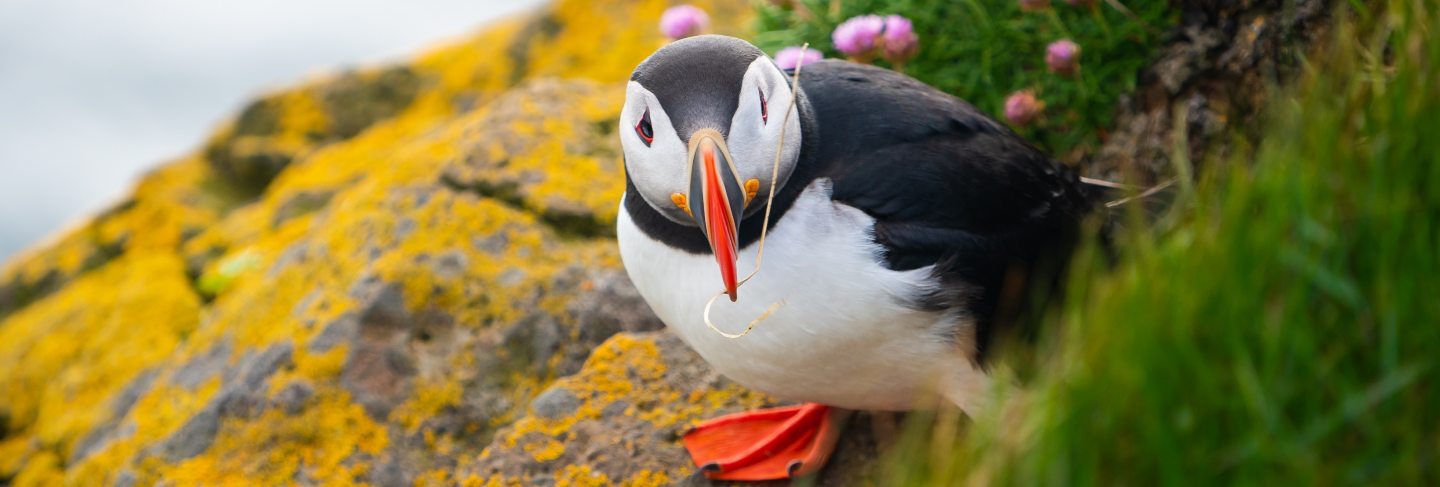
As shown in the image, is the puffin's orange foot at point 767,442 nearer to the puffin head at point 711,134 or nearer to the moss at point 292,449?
the puffin head at point 711,134

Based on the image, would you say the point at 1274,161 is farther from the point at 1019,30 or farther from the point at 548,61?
the point at 548,61

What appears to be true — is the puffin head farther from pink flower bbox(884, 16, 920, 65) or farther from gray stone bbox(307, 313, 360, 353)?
gray stone bbox(307, 313, 360, 353)

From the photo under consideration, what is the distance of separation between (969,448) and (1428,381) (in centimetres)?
67

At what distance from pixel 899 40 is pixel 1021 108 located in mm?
509

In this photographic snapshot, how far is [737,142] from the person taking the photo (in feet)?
9.26

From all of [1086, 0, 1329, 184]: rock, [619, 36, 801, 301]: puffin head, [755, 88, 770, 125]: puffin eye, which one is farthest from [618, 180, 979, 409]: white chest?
[1086, 0, 1329, 184]: rock

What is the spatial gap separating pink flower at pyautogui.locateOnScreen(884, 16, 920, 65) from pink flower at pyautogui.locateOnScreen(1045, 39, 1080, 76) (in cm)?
48

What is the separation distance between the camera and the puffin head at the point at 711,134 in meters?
2.71

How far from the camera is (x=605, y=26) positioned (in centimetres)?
752

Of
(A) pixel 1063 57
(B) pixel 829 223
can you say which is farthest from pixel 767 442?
(A) pixel 1063 57

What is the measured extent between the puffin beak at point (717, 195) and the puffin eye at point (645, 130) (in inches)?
7.7

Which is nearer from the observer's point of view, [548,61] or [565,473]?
[565,473]

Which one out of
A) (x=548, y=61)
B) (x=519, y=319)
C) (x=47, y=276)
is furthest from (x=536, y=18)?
(x=519, y=319)

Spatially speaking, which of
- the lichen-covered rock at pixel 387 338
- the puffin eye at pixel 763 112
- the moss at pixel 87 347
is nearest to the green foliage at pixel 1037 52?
the lichen-covered rock at pixel 387 338
